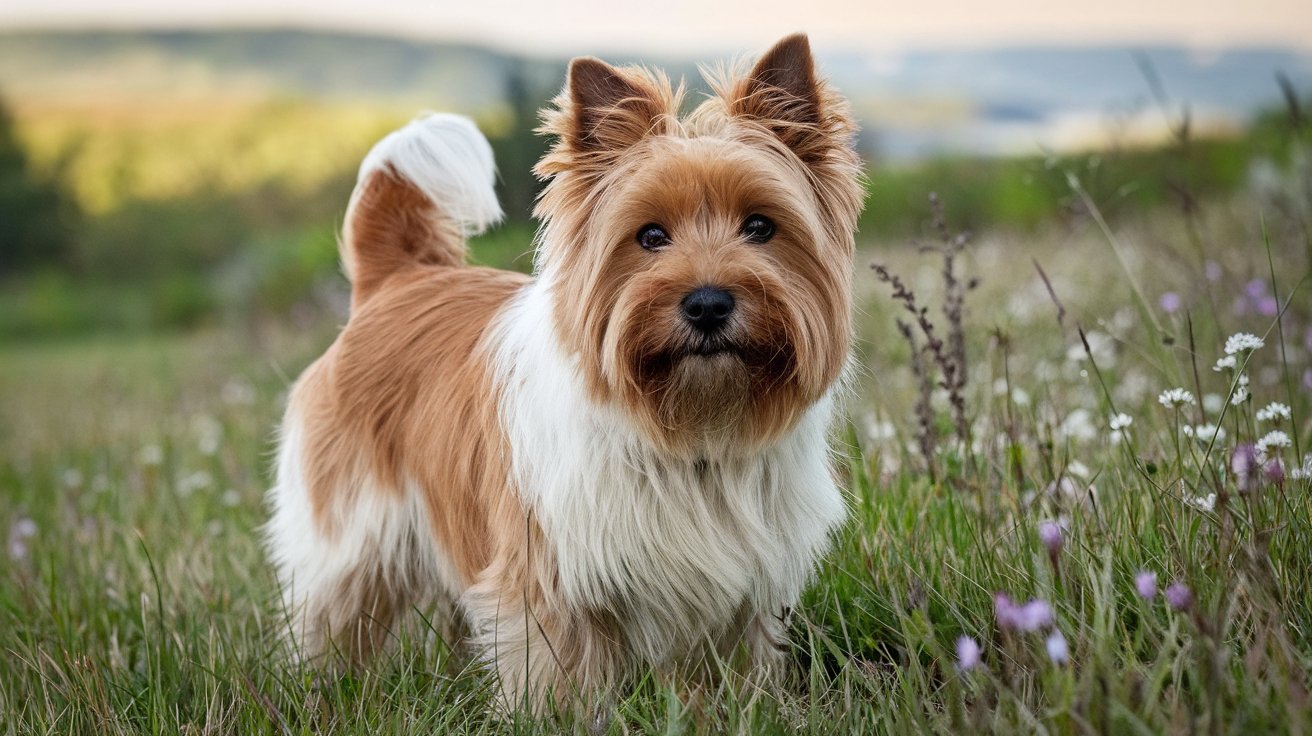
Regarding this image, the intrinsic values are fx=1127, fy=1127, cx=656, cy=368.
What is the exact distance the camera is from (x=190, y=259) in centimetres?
2097

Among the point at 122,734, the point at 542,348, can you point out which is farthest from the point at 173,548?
the point at 542,348

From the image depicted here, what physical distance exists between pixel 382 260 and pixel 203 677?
166 centimetres

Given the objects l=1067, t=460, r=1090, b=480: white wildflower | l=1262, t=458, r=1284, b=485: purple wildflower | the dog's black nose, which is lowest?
l=1067, t=460, r=1090, b=480: white wildflower

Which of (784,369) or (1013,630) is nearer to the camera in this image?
(1013,630)

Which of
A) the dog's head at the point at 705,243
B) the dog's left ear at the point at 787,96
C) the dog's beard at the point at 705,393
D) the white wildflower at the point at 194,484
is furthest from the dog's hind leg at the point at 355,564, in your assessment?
the white wildflower at the point at 194,484

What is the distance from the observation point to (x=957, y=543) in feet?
10.4

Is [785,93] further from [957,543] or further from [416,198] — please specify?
[416,198]

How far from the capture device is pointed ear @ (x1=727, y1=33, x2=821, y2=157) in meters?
3.09

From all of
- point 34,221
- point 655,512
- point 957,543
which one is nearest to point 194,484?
point 655,512

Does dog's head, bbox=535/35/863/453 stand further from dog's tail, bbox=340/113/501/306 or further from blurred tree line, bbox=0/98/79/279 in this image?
blurred tree line, bbox=0/98/79/279

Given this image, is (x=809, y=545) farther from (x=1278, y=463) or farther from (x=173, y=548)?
(x=173, y=548)

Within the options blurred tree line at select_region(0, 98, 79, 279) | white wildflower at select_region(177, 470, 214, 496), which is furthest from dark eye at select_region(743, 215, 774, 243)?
blurred tree line at select_region(0, 98, 79, 279)

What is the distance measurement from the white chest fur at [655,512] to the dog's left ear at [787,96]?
0.74m

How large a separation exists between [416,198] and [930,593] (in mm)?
2293
